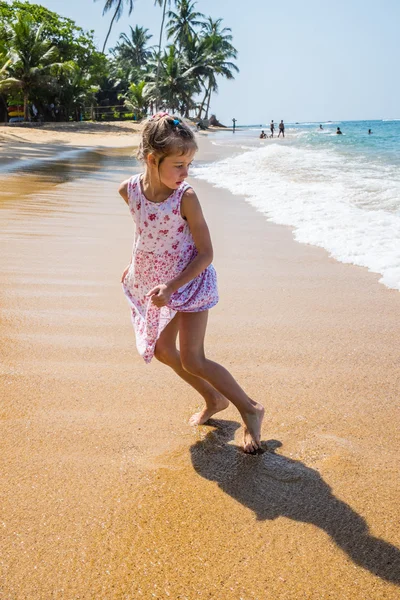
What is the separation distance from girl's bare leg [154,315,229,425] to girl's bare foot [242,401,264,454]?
204mm

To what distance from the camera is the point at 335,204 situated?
321 inches

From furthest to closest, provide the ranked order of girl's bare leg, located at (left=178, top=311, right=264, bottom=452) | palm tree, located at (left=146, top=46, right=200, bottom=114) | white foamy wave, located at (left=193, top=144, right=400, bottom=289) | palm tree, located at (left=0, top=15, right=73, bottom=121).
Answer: palm tree, located at (left=146, top=46, right=200, bottom=114)
palm tree, located at (left=0, top=15, right=73, bottom=121)
white foamy wave, located at (left=193, top=144, right=400, bottom=289)
girl's bare leg, located at (left=178, top=311, right=264, bottom=452)

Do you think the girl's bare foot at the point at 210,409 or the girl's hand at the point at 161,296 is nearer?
the girl's hand at the point at 161,296

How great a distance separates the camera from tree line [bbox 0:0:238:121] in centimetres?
3312

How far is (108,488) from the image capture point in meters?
2.01

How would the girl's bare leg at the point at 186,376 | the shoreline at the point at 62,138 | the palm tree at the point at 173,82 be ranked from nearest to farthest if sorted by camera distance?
the girl's bare leg at the point at 186,376
the shoreline at the point at 62,138
the palm tree at the point at 173,82

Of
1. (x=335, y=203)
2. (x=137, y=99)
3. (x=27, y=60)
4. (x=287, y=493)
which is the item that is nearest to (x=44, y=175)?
(x=335, y=203)

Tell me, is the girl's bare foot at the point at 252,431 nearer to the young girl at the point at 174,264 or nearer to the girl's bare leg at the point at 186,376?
the young girl at the point at 174,264

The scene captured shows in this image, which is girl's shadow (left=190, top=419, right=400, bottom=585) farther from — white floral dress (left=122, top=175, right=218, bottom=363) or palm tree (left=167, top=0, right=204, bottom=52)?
palm tree (left=167, top=0, right=204, bottom=52)

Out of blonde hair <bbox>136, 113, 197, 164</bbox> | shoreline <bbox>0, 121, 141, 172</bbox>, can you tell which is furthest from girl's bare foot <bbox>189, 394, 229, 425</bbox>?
shoreline <bbox>0, 121, 141, 172</bbox>

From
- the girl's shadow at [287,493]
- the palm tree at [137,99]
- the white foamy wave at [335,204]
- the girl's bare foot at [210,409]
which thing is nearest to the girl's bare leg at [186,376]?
the girl's bare foot at [210,409]

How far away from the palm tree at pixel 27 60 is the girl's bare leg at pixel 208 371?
33.7 meters

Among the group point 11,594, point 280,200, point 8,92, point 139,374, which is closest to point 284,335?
point 139,374

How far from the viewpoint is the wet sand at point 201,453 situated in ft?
5.41
